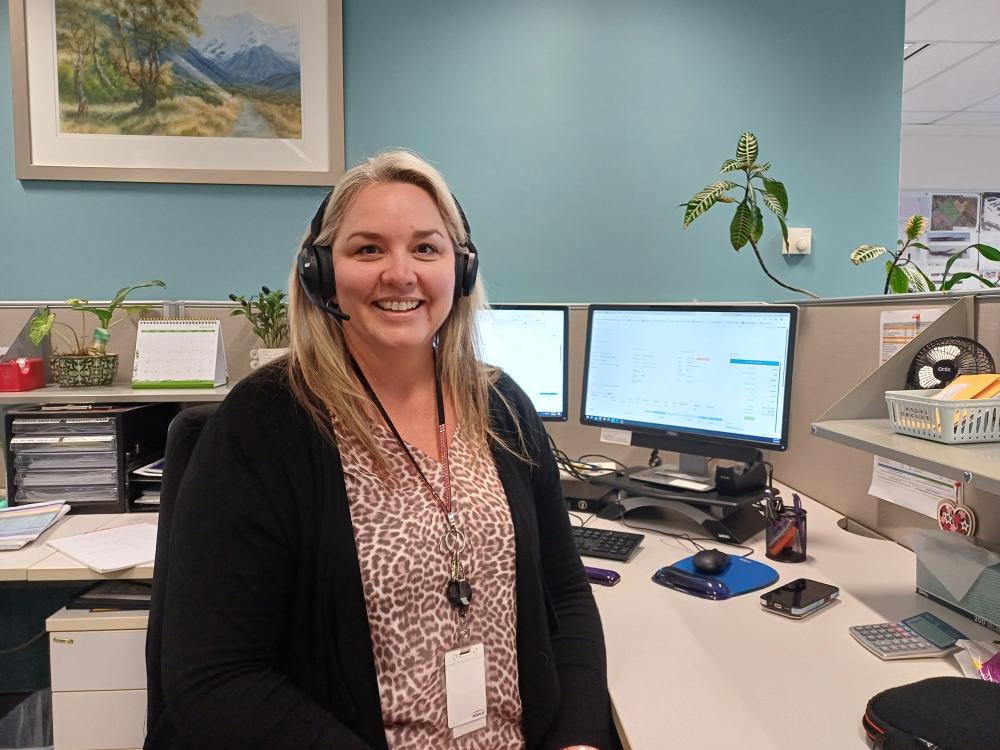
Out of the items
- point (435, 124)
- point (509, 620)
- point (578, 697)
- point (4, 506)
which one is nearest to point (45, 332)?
point (4, 506)

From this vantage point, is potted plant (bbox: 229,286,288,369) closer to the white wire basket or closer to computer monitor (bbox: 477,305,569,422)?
computer monitor (bbox: 477,305,569,422)

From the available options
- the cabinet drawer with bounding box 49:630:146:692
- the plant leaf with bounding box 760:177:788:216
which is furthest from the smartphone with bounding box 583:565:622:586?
the plant leaf with bounding box 760:177:788:216

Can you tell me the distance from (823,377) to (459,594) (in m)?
1.11

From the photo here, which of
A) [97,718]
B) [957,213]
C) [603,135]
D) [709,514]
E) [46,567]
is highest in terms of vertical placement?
[957,213]

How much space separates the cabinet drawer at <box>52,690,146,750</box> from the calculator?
1430 millimetres

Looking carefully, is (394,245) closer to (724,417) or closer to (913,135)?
(724,417)

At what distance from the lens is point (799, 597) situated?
3.75ft

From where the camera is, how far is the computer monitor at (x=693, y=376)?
4.81 feet

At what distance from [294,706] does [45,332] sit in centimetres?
151

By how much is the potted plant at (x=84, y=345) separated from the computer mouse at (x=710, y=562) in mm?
1588

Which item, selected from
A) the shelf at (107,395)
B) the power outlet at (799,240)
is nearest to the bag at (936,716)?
the shelf at (107,395)

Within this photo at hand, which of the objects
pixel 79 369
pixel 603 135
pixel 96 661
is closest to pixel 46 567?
pixel 96 661

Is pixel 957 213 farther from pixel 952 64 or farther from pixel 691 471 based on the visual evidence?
Result: pixel 691 471

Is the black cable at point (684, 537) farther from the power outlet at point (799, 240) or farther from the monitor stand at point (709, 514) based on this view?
the power outlet at point (799, 240)
